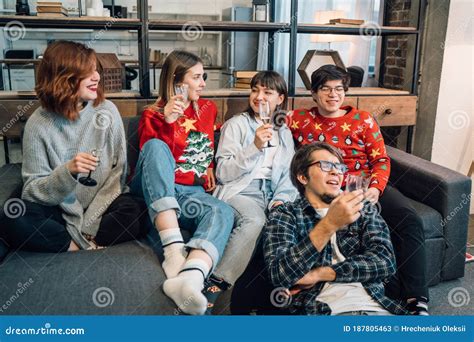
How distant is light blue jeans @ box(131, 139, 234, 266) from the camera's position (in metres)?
1.74

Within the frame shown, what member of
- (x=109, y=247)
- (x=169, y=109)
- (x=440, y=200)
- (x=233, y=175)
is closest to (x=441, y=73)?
(x=440, y=200)

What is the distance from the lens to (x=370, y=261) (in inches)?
60.4

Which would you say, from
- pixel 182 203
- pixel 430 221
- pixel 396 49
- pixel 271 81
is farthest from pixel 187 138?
pixel 396 49

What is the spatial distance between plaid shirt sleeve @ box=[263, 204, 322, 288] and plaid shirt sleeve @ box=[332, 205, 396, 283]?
0.09 meters

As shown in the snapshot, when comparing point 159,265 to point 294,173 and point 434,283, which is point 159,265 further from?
point 434,283

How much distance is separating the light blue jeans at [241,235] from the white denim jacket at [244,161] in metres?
0.07

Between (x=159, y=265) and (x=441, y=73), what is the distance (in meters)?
2.14

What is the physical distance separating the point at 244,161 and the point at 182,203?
1.04 ft

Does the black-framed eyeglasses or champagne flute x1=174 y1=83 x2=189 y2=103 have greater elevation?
champagne flute x1=174 y1=83 x2=189 y2=103

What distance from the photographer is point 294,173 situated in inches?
66.2

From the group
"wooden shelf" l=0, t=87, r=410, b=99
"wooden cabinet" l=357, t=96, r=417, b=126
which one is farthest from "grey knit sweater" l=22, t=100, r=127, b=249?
"wooden cabinet" l=357, t=96, r=417, b=126

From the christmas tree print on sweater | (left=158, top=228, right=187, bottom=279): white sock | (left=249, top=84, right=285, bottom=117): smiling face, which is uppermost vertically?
(left=249, top=84, right=285, bottom=117): smiling face

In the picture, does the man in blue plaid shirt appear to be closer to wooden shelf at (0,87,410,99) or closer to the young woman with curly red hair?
the young woman with curly red hair

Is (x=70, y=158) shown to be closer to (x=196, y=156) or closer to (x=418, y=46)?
(x=196, y=156)
